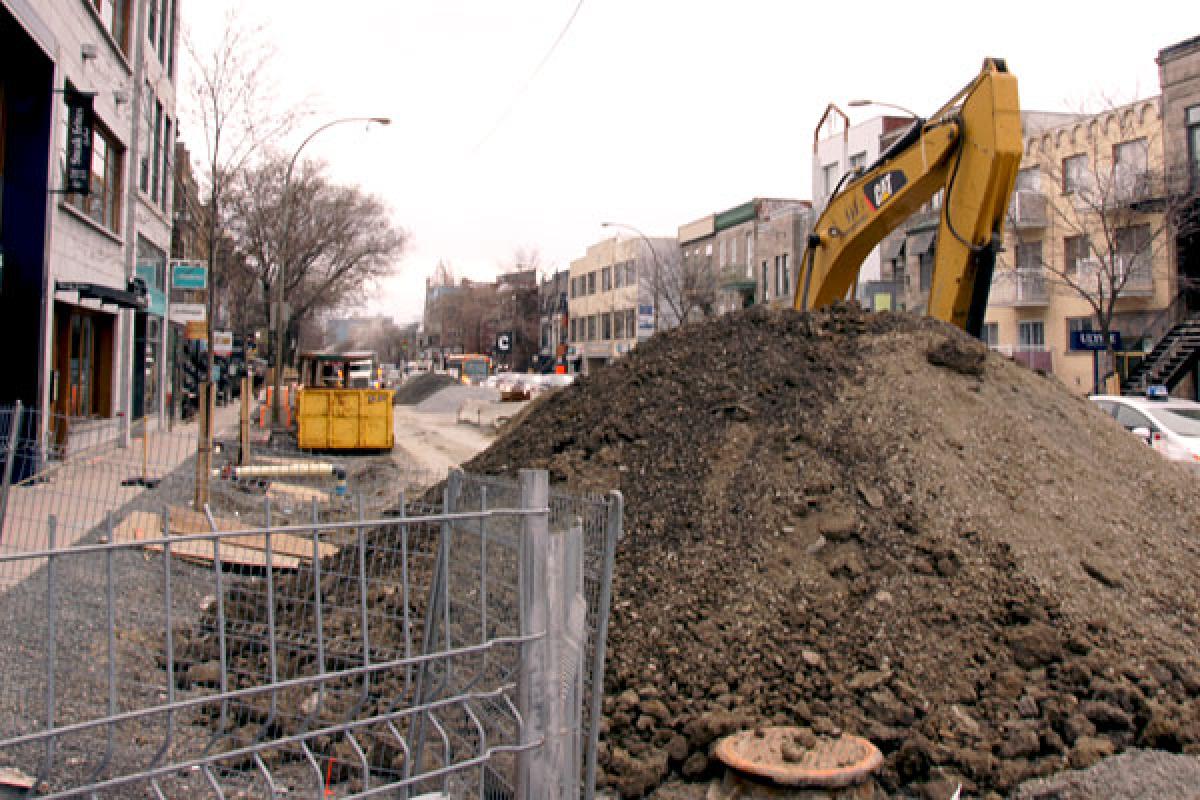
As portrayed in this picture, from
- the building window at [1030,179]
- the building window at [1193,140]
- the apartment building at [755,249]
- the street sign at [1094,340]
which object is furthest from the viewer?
the apartment building at [755,249]

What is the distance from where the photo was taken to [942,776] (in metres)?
4.74

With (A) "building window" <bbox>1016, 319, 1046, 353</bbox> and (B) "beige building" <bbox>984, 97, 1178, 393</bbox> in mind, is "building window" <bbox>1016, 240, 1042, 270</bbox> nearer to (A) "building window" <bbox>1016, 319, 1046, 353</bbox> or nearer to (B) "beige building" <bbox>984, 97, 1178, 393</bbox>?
(B) "beige building" <bbox>984, 97, 1178, 393</bbox>

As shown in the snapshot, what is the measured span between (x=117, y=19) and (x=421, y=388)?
35.0 m

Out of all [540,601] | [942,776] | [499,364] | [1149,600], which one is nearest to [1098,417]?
[1149,600]

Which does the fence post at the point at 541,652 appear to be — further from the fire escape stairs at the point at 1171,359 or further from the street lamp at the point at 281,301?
the fire escape stairs at the point at 1171,359

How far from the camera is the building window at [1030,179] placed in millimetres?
34438

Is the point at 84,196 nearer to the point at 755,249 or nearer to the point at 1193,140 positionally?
the point at 1193,140

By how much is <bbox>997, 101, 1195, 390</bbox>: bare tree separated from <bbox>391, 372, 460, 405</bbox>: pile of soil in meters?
30.3

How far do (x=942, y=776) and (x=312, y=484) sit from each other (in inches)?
513

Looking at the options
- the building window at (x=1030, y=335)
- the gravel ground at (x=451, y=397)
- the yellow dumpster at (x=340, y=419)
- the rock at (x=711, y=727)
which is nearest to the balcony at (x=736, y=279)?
the gravel ground at (x=451, y=397)

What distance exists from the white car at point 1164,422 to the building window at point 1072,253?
18.1 m

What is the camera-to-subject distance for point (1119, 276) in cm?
2980

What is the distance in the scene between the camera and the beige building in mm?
29344

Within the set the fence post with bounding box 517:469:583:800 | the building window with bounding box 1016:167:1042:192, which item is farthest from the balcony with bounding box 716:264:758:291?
the fence post with bounding box 517:469:583:800
